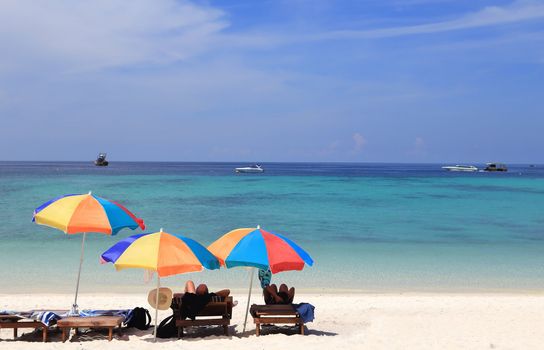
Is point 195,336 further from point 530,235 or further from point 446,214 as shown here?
point 446,214

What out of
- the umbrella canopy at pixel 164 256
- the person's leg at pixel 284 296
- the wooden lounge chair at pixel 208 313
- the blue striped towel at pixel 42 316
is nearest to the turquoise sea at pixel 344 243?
the person's leg at pixel 284 296

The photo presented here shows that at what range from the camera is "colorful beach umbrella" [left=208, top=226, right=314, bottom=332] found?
868 centimetres

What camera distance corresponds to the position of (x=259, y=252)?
346 inches

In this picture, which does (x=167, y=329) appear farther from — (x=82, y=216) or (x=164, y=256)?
(x=82, y=216)

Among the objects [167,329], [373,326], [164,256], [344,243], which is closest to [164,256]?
[164,256]

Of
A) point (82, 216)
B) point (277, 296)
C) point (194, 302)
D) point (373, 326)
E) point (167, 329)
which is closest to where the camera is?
point (82, 216)

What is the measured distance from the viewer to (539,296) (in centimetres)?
1437

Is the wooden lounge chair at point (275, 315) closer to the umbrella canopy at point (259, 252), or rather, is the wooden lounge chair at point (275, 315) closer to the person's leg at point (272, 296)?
the person's leg at point (272, 296)

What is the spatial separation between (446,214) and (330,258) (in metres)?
20.4

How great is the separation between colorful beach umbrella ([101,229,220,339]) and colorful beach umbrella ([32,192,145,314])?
0.57 meters

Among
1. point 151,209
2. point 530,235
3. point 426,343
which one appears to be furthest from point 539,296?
point 151,209

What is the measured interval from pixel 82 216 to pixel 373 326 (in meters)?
5.55

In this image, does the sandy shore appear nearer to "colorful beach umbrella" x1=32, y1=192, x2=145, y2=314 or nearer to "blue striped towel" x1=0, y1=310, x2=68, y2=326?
"blue striped towel" x1=0, y1=310, x2=68, y2=326

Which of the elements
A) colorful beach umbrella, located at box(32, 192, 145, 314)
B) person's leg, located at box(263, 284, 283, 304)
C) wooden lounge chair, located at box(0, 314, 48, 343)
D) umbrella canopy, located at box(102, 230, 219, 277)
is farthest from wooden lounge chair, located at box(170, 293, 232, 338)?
wooden lounge chair, located at box(0, 314, 48, 343)
